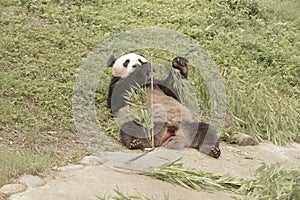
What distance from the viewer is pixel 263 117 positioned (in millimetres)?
5871

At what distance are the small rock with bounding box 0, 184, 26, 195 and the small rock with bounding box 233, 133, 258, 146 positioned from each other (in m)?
2.42

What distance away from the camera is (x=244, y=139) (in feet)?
17.9

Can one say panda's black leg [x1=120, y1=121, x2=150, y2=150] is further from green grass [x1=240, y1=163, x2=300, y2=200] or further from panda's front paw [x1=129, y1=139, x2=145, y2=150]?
green grass [x1=240, y1=163, x2=300, y2=200]

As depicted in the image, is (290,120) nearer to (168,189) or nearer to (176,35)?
(176,35)

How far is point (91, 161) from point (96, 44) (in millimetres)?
2678

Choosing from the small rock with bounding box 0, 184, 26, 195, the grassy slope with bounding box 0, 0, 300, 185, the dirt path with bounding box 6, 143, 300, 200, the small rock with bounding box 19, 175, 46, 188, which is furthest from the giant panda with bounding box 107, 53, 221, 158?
the small rock with bounding box 0, 184, 26, 195

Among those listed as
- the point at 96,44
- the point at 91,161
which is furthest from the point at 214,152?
the point at 96,44

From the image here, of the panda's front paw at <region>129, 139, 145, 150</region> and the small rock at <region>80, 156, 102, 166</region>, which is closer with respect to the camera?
the small rock at <region>80, 156, 102, 166</region>

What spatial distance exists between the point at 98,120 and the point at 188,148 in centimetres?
78

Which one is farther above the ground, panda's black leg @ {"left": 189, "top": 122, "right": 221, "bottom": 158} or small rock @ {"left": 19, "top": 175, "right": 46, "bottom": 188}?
small rock @ {"left": 19, "top": 175, "right": 46, "bottom": 188}

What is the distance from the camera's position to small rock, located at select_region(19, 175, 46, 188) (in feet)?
11.9

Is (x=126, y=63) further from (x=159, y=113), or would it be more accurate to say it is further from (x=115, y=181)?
(x=115, y=181)

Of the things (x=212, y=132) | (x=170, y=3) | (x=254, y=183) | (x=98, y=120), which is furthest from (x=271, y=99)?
(x=170, y=3)

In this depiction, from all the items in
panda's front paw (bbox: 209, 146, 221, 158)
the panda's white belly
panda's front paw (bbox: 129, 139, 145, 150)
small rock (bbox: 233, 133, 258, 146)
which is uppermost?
the panda's white belly
